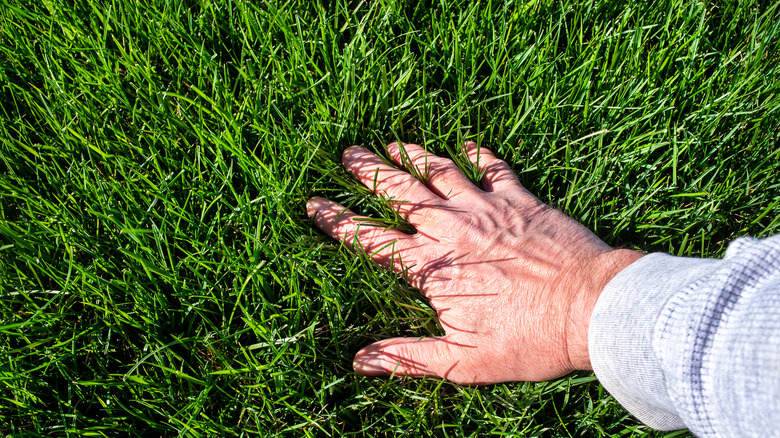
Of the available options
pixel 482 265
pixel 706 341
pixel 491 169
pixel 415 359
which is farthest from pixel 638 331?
pixel 491 169

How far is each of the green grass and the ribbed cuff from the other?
0.80ft

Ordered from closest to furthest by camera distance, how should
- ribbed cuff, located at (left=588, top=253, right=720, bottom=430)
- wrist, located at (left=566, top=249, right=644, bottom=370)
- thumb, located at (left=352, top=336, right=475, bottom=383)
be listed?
ribbed cuff, located at (left=588, top=253, right=720, bottom=430)
wrist, located at (left=566, top=249, right=644, bottom=370)
thumb, located at (left=352, top=336, right=475, bottom=383)

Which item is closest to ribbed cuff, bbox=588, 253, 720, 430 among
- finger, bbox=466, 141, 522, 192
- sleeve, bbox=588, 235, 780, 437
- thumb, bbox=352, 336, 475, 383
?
sleeve, bbox=588, 235, 780, 437

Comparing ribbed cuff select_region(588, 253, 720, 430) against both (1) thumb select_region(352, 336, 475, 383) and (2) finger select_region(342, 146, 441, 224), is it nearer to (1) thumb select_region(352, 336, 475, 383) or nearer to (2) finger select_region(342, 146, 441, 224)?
(1) thumb select_region(352, 336, 475, 383)

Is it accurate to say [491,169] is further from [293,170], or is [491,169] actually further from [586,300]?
[293,170]

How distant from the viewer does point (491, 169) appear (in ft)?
5.98

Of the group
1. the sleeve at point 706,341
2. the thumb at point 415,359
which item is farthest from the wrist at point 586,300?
the thumb at point 415,359

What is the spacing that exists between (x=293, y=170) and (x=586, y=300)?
103cm

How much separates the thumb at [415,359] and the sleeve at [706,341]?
443mm

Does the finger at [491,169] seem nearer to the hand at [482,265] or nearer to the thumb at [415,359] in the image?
the hand at [482,265]

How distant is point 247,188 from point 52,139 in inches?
28.8

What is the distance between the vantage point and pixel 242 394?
5.02ft

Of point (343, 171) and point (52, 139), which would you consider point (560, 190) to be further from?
point (52, 139)

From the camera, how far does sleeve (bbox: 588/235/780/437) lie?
879mm
